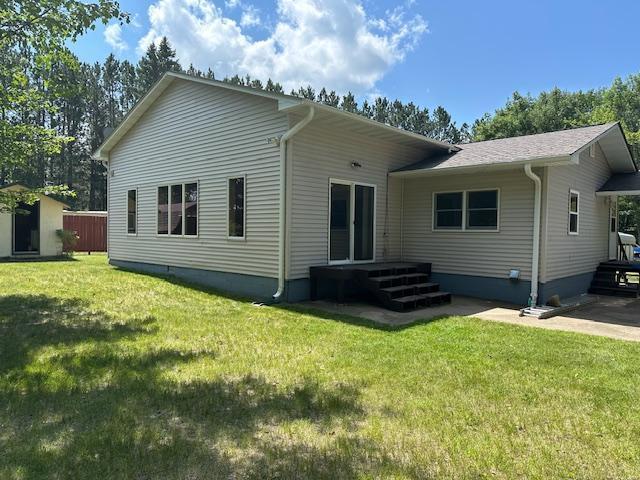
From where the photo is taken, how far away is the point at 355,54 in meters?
20.5

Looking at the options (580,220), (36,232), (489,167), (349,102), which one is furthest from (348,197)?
(349,102)

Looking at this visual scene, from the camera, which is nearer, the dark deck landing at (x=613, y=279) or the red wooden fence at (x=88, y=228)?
the dark deck landing at (x=613, y=279)

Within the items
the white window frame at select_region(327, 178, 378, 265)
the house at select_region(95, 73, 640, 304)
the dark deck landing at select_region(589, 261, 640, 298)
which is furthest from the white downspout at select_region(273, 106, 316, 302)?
the dark deck landing at select_region(589, 261, 640, 298)

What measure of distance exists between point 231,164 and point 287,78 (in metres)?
36.1

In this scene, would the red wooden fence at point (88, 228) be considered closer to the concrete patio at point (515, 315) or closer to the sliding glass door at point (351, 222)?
the sliding glass door at point (351, 222)

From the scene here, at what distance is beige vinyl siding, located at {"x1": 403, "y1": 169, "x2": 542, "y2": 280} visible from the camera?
29.9ft

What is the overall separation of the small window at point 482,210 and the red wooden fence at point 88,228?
1917 cm

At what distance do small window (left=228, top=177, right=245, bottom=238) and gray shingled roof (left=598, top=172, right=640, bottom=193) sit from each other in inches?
375

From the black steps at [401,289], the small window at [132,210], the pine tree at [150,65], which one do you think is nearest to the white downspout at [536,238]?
the black steps at [401,289]

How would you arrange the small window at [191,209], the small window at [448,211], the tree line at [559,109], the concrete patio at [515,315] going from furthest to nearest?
the tree line at [559,109]
the small window at [191,209]
the small window at [448,211]
the concrete patio at [515,315]

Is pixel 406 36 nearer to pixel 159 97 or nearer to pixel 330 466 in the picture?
pixel 159 97

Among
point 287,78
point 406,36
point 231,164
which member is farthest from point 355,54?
point 287,78

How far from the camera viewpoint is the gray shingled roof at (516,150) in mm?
8523

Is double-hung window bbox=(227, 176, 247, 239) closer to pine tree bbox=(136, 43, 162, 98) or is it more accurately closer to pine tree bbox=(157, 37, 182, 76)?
pine tree bbox=(136, 43, 162, 98)
